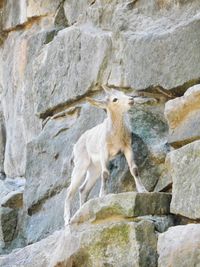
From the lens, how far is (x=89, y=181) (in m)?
11.8

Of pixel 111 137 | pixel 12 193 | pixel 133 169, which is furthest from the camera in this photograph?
pixel 12 193

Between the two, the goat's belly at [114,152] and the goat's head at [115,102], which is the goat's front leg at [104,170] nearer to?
the goat's belly at [114,152]

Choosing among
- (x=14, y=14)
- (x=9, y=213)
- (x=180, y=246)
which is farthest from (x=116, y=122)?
(x=14, y=14)

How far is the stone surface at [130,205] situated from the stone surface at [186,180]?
0.27 m

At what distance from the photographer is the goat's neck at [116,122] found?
10.9 meters

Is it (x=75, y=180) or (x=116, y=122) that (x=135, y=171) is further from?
(x=75, y=180)

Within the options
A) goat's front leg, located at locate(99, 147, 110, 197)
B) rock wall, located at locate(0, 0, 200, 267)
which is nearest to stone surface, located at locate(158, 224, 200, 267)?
rock wall, located at locate(0, 0, 200, 267)

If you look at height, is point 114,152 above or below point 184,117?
below

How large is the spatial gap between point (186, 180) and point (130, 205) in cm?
72

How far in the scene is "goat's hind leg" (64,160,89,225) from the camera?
11570 millimetres

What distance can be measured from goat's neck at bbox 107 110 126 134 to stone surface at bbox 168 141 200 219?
1.12 metres

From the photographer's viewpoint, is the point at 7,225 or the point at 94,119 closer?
the point at 94,119

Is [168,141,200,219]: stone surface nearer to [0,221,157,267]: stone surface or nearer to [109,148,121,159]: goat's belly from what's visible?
[0,221,157,267]: stone surface

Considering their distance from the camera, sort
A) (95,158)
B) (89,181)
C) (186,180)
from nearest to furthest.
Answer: (186,180) → (95,158) → (89,181)
